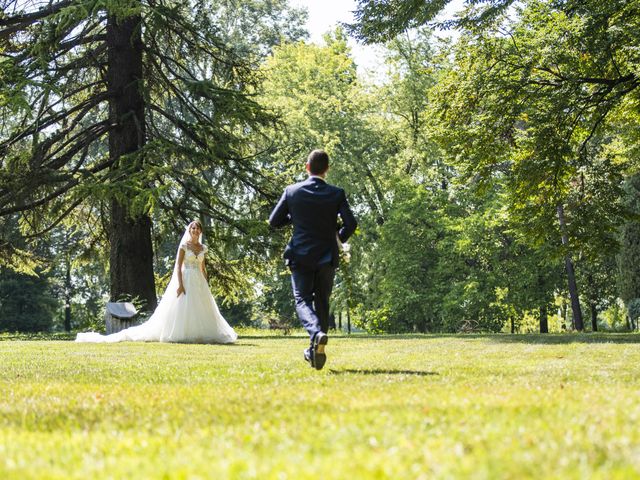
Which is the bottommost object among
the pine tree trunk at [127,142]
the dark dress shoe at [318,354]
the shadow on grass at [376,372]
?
the shadow on grass at [376,372]

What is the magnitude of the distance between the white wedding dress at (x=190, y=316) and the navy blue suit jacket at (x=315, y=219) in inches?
330

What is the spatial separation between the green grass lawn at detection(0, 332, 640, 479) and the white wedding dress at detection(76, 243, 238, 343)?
8329 mm

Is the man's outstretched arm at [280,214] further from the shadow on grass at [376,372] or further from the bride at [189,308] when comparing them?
the bride at [189,308]

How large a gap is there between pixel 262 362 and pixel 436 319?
29.9 m

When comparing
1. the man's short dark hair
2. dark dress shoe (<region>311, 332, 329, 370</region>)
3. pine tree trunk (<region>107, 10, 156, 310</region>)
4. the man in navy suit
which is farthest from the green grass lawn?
pine tree trunk (<region>107, 10, 156, 310</region>)

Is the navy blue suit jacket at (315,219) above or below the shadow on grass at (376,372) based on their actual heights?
above

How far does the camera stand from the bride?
16797mm

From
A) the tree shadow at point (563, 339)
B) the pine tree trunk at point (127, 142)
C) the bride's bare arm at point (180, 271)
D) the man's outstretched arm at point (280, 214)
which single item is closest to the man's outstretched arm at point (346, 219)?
the man's outstretched arm at point (280, 214)

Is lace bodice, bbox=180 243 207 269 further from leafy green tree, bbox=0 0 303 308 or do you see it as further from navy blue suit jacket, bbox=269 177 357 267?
navy blue suit jacket, bbox=269 177 357 267

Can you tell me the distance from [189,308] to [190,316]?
183 mm

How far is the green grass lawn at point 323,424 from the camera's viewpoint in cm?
322

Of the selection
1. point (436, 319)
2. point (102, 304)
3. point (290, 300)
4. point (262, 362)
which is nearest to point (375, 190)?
point (436, 319)

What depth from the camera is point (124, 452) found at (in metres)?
3.68

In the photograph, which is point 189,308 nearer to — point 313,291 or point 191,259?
point 191,259
